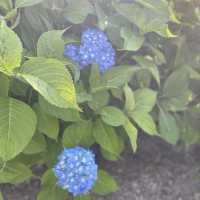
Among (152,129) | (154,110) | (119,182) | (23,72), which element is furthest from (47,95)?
(119,182)

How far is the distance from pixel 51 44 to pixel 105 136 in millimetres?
433

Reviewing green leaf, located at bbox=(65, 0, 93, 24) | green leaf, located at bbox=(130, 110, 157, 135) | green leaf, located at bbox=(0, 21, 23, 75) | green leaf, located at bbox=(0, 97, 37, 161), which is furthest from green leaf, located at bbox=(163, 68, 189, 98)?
green leaf, located at bbox=(0, 21, 23, 75)

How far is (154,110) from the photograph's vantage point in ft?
8.12

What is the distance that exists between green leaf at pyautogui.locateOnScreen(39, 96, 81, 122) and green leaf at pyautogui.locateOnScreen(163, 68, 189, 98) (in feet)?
2.18

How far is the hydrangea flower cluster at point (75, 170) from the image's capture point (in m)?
1.83

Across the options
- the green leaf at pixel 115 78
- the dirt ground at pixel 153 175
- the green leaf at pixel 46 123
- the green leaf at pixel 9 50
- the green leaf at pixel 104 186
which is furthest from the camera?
the dirt ground at pixel 153 175

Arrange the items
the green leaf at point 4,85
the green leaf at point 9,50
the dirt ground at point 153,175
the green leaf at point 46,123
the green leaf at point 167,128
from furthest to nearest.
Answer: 1. the dirt ground at point 153,175
2. the green leaf at point 167,128
3. the green leaf at point 46,123
4. the green leaf at point 4,85
5. the green leaf at point 9,50

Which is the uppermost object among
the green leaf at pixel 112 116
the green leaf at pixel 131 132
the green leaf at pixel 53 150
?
the green leaf at pixel 112 116

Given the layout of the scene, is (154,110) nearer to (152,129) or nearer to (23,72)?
(152,129)

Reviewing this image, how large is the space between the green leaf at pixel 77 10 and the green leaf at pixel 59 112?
1.14 feet

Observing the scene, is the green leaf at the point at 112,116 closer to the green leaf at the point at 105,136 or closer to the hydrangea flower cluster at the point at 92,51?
the green leaf at the point at 105,136

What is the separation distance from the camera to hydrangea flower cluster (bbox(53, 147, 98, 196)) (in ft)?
5.99

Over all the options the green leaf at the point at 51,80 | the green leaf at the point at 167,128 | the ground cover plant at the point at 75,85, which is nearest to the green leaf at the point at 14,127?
the ground cover plant at the point at 75,85

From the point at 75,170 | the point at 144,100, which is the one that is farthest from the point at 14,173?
the point at 144,100
